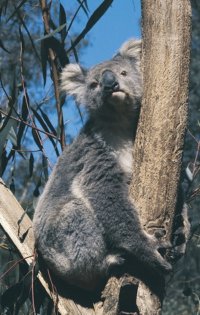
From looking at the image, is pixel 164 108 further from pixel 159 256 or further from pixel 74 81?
pixel 74 81

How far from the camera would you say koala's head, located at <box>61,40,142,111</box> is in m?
3.91

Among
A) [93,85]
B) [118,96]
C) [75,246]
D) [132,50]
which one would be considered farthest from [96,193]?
[132,50]

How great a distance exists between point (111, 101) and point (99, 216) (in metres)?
0.74

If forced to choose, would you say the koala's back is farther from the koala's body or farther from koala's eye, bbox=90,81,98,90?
koala's eye, bbox=90,81,98,90

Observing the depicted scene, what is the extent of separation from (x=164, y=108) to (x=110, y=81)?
905 mm

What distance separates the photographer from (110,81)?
12.7 feet

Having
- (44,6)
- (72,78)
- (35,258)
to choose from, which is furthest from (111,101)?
(35,258)

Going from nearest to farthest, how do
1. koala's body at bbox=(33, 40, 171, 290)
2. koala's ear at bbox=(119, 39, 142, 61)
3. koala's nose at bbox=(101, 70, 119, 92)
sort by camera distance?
koala's body at bbox=(33, 40, 171, 290) → koala's nose at bbox=(101, 70, 119, 92) → koala's ear at bbox=(119, 39, 142, 61)

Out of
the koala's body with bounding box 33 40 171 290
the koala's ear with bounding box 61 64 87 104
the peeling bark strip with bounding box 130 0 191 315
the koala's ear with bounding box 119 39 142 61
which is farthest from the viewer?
the koala's ear with bounding box 119 39 142 61

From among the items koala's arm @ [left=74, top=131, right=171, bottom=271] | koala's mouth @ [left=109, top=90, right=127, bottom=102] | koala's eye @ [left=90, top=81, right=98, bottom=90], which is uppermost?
koala's eye @ [left=90, top=81, right=98, bottom=90]

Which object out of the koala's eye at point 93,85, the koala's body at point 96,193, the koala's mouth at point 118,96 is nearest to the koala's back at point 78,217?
the koala's body at point 96,193

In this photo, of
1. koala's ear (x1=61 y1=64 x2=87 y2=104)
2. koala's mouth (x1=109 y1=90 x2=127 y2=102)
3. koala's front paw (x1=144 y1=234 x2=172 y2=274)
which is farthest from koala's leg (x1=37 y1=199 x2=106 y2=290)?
koala's ear (x1=61 y1=64 x2=87 y2=104)

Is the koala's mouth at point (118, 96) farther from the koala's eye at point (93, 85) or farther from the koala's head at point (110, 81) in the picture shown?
the koala's eye at point (93, 85)

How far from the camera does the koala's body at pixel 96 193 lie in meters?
3.55
